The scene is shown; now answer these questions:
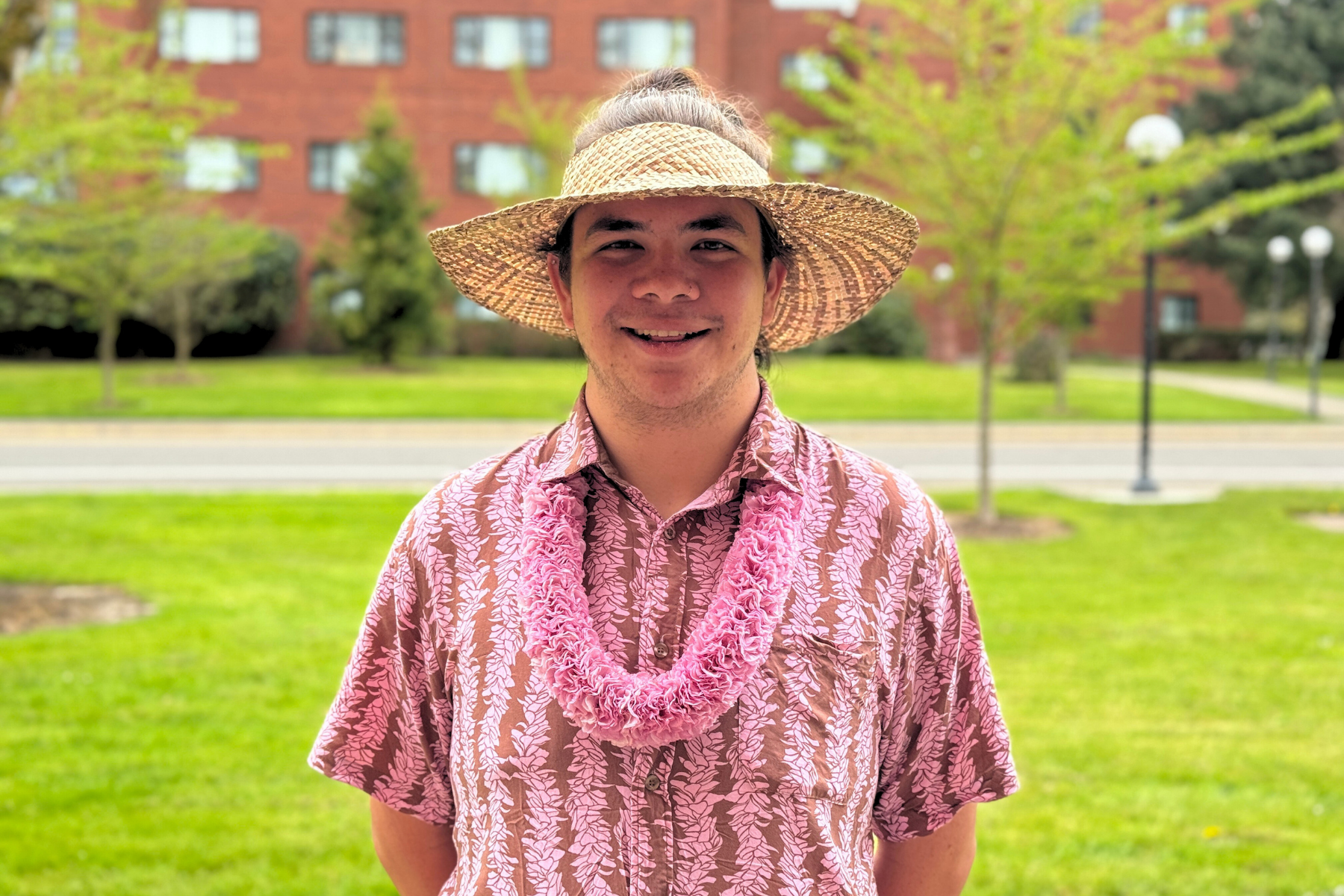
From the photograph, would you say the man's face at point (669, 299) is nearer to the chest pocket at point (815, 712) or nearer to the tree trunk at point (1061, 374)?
the chest pocket at point (815, 712)

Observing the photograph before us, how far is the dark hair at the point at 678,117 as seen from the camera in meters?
2.11

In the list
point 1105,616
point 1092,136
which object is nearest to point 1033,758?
point 1105,616

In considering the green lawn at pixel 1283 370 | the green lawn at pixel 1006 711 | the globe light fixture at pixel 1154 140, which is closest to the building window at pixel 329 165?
the green lawn at pixel 1283 370

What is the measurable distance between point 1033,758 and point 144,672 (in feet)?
14.7

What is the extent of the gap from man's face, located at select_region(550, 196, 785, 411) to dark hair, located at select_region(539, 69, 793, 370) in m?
0.12

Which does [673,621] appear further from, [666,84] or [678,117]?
[666,84]

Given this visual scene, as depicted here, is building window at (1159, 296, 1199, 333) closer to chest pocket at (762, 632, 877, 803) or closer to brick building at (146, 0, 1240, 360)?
brick building at (146, 0, 1240, 360)

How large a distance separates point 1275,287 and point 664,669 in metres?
37.4

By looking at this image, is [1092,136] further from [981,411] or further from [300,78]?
[300,78]

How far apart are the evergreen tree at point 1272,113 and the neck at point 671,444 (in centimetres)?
4071

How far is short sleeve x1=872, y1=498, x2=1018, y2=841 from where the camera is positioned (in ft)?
6.79

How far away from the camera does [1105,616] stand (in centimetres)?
874

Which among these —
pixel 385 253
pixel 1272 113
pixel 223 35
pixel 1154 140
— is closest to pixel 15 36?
pixel 1154 140

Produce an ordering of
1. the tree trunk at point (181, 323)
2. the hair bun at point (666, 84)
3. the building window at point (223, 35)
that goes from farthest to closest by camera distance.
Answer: the building window at point (223, 35) < the tree trunk at point (181, 323) < the hair bun at point (666, 84)
